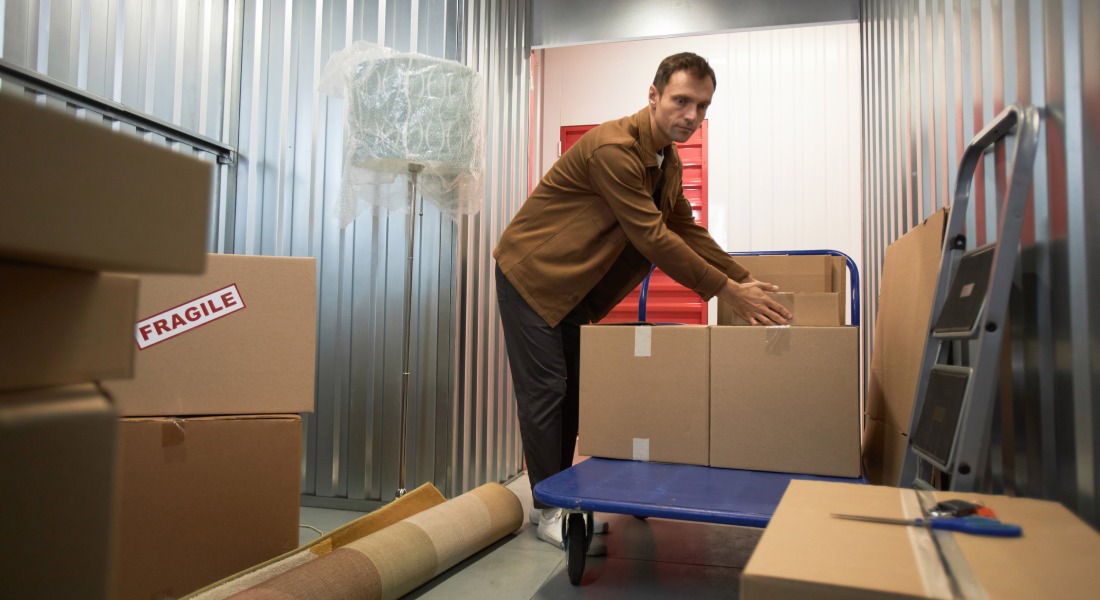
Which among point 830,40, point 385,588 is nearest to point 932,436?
point 385,588

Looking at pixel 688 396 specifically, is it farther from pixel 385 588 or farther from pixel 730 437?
pixel 385 588

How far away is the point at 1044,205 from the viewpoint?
122 cm

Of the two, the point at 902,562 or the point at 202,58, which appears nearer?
the point at 902,562

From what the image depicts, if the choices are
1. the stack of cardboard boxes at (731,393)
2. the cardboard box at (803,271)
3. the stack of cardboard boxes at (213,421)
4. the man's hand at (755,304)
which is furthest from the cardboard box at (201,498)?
the cardboard box at (803,271)

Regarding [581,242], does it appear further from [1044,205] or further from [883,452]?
[1044,205]

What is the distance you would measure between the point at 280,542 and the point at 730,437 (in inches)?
46.5

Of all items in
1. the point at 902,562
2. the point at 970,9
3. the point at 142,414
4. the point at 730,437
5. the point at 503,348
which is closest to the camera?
the point at 902,562

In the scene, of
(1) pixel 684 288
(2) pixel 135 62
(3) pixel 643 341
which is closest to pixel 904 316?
(3) pixel 643 341

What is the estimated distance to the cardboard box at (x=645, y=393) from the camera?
207 centimetres

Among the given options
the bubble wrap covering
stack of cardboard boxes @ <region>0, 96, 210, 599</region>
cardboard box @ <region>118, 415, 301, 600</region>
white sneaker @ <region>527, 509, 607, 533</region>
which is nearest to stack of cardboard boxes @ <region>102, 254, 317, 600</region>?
cardboard box @ <region>118, 415, 301, 600</region>

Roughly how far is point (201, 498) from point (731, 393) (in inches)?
52.8

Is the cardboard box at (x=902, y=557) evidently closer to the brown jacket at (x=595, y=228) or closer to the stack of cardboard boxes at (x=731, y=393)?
the stack of cardboard boxes at (x=731, y=393)

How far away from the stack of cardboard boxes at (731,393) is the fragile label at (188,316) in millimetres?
970

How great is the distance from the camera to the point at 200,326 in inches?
69.6
